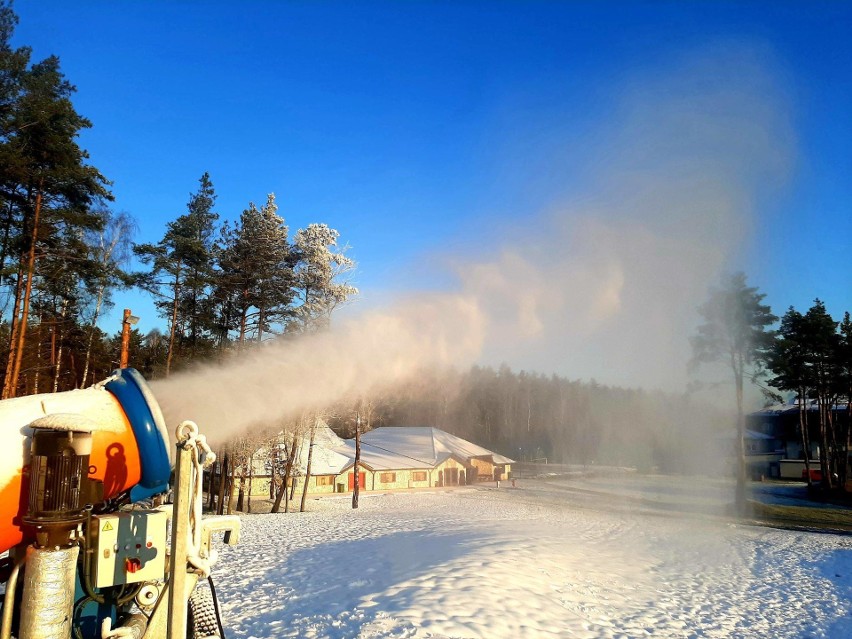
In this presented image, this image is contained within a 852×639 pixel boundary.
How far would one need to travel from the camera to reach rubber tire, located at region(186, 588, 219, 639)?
20.3 ft

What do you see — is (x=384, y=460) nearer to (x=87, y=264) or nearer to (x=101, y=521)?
(x=87, y=264)

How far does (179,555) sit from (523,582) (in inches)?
375

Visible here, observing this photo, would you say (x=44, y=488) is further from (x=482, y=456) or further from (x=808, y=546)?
(x=482, y=456)

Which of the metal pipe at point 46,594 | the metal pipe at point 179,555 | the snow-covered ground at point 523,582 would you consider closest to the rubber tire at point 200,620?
the metal pipe at point 179,555

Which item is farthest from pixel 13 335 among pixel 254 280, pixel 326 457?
pixel 326 457

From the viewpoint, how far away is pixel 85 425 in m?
4.81

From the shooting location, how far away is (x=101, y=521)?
5.21 m

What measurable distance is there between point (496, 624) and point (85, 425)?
303 inches

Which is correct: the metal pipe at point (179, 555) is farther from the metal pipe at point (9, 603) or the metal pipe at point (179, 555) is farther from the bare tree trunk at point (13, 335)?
the bare tree trunk at point (13, 335)

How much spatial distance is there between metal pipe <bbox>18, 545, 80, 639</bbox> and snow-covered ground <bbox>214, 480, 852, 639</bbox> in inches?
209

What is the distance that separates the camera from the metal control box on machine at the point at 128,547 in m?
5.21

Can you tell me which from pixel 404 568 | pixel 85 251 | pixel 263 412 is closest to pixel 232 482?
pixel 85 251

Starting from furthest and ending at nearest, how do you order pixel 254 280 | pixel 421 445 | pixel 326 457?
Result: pixel 421 445 < pixel 326 457 < pixel 254 280

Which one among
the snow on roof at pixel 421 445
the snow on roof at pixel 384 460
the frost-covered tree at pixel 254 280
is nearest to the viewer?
the frost-covered tree at pixel 254 280
